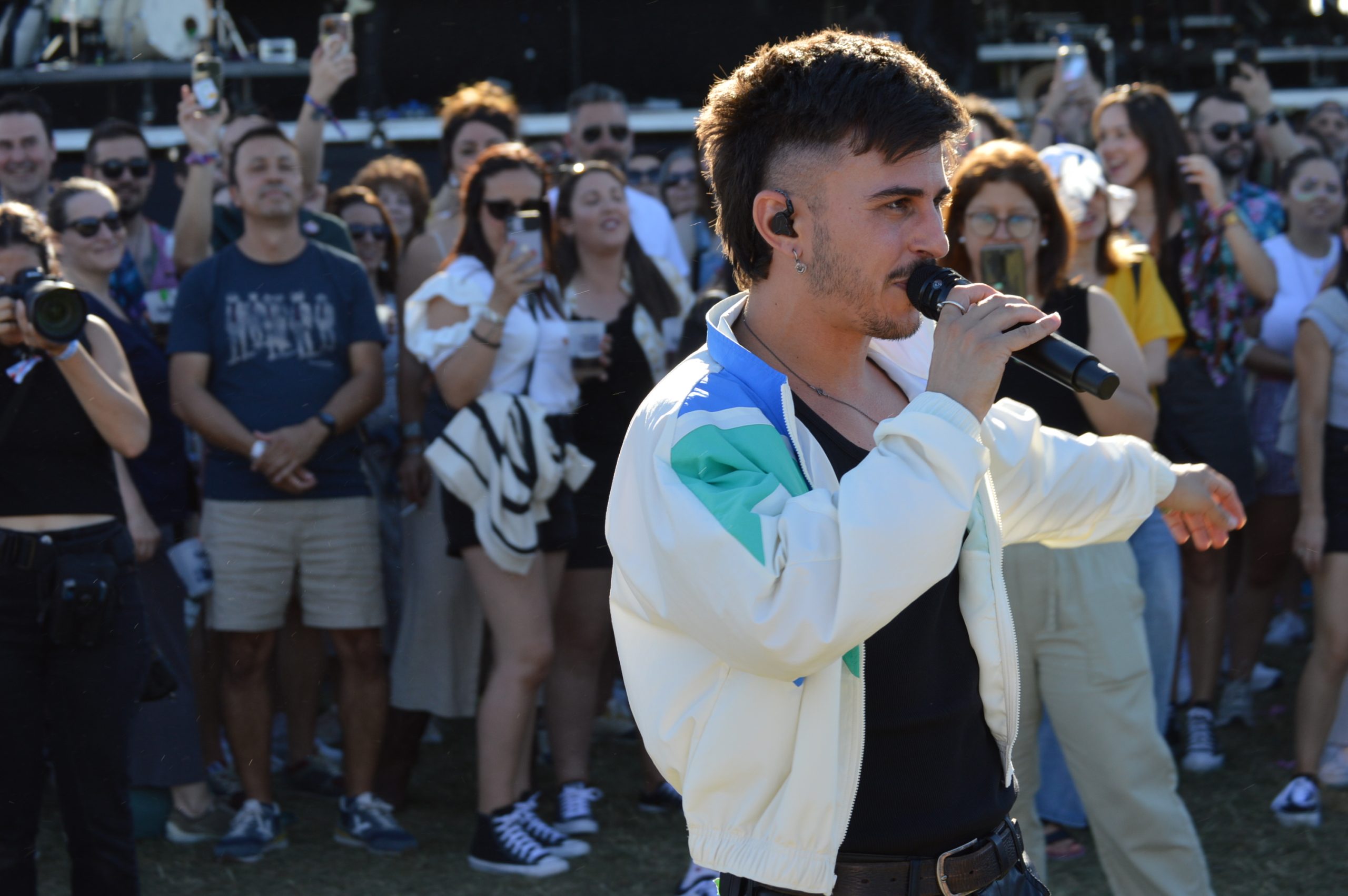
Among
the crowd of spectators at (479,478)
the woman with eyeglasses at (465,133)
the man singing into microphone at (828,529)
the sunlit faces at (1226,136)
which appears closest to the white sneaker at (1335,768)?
the crowd of spectators at (479,478)

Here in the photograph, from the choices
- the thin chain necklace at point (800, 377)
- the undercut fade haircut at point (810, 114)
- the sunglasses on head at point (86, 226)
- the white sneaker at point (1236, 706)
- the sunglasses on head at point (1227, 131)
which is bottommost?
the white sneaker at point (1236, 706)

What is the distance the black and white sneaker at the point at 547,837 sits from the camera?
467 centimetres

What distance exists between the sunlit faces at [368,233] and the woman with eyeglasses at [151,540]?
1.27 meters

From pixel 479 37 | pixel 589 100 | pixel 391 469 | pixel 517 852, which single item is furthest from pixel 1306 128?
pixel 479 37

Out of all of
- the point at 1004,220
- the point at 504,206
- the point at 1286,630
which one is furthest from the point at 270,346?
the point at 1286,630

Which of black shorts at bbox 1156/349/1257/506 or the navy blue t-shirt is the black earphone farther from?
black shorts at bbox 1156/349/1257/506

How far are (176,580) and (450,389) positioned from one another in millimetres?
1262

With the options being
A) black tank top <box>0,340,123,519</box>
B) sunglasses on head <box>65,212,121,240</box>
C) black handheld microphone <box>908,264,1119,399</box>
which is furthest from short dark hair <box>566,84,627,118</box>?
black handheld microphone <box>908,264,1119,399</box>

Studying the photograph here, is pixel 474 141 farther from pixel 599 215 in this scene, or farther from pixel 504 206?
pixel 504 206

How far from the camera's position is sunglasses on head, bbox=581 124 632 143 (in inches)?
284

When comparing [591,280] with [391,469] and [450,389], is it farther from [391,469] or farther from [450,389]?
[391,469]

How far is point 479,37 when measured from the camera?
11977 millimetres

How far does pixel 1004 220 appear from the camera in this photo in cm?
396

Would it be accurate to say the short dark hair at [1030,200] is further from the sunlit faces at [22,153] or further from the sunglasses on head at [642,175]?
the sunlit faces at [22,153]
